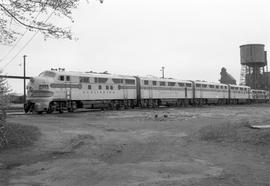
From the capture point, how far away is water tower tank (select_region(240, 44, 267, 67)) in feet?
303

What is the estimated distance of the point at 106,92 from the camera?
3344cm

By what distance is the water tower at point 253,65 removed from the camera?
9269 centimetres

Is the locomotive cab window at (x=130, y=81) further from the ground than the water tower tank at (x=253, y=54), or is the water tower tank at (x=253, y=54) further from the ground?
the water tower tank at (x=253, y=54)

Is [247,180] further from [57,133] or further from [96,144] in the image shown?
[57,133]

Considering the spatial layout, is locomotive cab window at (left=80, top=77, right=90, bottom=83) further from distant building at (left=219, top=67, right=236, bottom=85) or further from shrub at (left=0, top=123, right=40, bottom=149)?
distant building at (left=219, top=67, right=236, bottom=85)

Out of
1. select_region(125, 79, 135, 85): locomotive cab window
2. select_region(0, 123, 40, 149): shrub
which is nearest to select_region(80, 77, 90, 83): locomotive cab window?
select_region(125, 79, 135, 85): locomotive cab window

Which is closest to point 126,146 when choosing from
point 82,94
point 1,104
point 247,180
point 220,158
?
point 220,158

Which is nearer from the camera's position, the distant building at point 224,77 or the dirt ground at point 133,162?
the dirt ground at point 133,162

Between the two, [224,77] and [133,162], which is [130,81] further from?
[224,77]

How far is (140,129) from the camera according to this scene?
16734 millimetres

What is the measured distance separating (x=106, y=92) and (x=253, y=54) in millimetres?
68869

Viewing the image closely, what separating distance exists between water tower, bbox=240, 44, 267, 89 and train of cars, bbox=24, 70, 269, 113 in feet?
145

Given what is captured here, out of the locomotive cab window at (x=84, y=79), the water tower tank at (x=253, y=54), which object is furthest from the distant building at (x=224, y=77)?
the locomotive cab window at (x=84, y=79)

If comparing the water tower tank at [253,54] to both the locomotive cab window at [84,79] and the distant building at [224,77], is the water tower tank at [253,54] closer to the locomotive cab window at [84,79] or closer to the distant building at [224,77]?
the distant building at [224,77]
